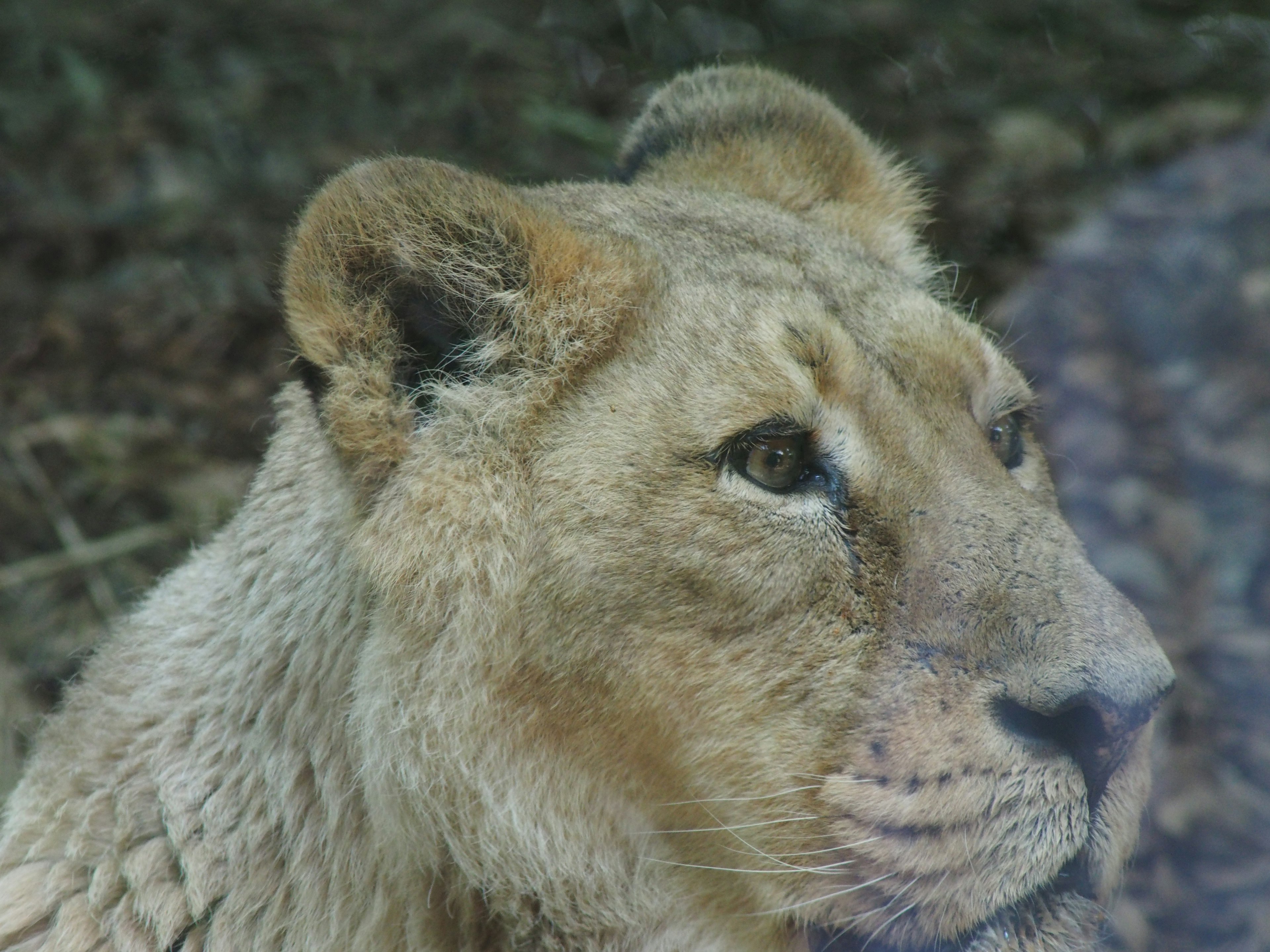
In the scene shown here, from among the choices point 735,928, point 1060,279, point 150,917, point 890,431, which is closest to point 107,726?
point 150,917

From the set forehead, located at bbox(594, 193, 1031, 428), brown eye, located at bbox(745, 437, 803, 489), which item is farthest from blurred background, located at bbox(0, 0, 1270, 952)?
brown eye, located at bbox(745, 437, 803, 489)

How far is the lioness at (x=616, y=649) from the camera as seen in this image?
6.68ft

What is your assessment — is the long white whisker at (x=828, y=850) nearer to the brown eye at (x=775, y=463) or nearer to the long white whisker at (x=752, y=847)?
the long white whisker at (x=752, y=847)

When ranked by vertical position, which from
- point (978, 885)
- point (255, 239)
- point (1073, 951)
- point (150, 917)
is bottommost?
point (255, 239)

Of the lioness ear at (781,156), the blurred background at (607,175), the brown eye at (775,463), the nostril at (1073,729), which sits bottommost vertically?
the blurred background at (607,175)

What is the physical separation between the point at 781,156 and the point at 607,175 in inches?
63.2

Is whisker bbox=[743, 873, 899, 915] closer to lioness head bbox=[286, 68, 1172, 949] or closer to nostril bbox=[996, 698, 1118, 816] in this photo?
lioness head bbox=[286, 68, 1172, 949]

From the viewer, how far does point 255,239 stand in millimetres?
5207

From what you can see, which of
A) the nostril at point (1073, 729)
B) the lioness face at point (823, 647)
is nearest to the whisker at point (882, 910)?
the lioness face at point (823, 647)

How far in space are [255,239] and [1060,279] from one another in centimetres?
305

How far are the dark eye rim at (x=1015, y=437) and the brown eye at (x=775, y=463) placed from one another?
1.80ft

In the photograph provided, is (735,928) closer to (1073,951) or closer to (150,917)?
(1073,951)

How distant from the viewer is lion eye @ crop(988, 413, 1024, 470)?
2625 millimetres

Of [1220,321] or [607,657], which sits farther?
[1220,321]
